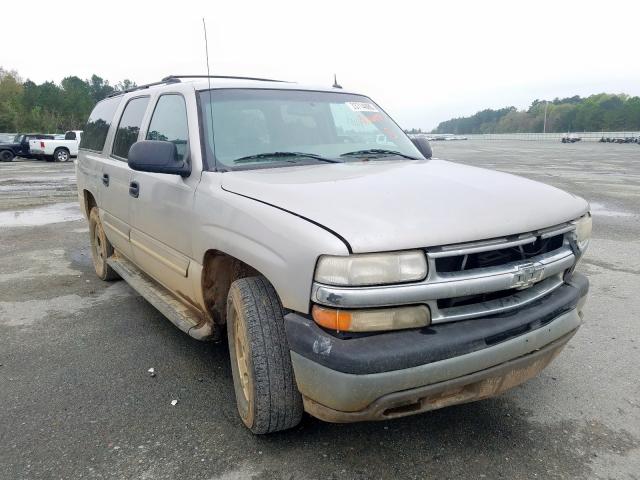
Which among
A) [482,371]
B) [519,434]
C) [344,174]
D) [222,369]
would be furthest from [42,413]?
[519,434]

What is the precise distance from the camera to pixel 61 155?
26984 millimetres

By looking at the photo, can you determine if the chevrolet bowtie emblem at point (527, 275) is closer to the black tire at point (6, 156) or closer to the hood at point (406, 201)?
the hood at point (406, 201)

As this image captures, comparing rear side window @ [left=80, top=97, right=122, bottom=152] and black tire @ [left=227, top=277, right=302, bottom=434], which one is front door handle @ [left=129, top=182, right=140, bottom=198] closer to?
rear side window @ [left=80, top=97, right=122, bottom=152]

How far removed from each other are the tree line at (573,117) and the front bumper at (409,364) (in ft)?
399

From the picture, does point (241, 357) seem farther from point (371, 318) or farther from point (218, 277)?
point (371, 318)

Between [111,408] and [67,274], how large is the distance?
3.27 meters

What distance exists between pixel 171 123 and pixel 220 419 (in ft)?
6.45

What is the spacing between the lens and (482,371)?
2.20 metres

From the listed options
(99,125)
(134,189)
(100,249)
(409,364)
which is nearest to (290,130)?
(134,189)

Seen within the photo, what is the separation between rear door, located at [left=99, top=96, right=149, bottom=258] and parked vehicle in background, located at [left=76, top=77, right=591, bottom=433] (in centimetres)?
70

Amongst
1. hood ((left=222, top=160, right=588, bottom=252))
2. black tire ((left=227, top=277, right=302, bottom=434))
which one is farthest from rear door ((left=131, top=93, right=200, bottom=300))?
black tire ((left=227, top=277, right=302, bottom=434))

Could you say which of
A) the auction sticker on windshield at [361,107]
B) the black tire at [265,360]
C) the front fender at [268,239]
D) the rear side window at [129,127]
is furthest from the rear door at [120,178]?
the black tire at [265,360]

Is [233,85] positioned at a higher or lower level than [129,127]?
higher

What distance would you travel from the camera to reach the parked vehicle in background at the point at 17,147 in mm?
26609
